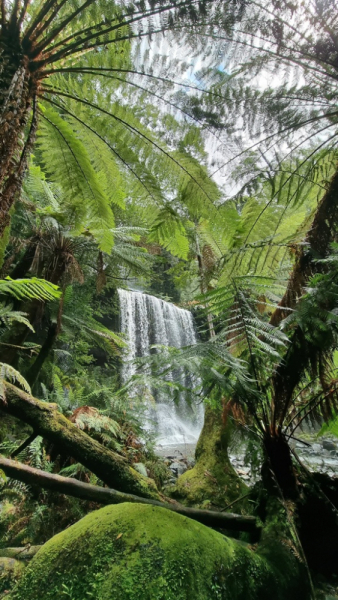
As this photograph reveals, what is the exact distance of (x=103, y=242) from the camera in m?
2.41

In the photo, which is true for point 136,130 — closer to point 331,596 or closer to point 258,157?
point 258,157

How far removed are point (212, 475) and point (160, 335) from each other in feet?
18.9

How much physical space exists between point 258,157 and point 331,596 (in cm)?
231

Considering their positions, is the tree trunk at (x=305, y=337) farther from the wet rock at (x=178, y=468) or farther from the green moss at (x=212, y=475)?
the wet rock at (x=178, y=468)

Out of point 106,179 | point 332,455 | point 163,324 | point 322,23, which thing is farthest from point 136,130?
point 163,324

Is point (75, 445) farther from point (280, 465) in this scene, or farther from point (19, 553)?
point (280, 465)

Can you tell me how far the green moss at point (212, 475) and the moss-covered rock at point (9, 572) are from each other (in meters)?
1.47

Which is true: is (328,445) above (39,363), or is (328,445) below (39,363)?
below

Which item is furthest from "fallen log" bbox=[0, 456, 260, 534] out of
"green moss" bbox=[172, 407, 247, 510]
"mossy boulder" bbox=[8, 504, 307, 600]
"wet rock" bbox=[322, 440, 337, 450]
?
"wet rock" bbox=[322, 440, 337, 450]

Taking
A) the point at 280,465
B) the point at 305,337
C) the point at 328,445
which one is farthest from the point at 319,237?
the point at 328,445

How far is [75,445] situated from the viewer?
1.82m

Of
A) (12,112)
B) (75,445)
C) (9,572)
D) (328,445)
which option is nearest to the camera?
(12,112)

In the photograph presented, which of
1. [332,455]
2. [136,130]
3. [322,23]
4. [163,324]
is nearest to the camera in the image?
[322,23]

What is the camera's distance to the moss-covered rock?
1.42 meters
